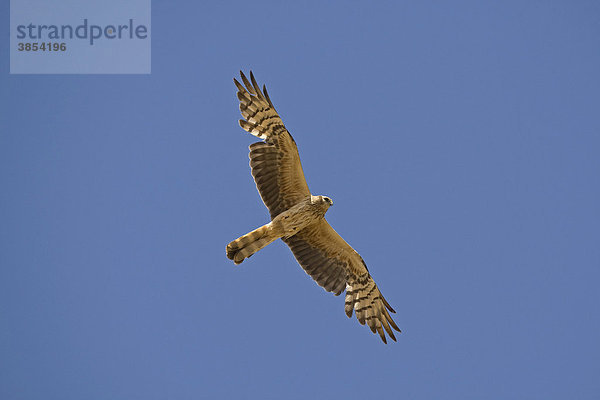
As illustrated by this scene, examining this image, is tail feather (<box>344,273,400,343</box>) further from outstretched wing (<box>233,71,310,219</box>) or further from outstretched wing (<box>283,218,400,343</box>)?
outstretched wing (<box>233,71,310,219</box>)

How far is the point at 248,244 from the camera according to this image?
1094cm

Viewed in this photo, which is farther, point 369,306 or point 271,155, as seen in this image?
point 369,306

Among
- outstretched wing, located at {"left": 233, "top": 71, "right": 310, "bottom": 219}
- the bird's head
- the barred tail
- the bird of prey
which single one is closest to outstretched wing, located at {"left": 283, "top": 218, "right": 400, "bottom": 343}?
the bird of prey

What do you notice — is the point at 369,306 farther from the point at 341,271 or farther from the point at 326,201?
the point at 326,201

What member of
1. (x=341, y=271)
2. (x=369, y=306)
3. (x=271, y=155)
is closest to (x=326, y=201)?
(x=271, y=155)

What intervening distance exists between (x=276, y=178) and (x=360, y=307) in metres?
3.06

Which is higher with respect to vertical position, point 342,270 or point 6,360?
point 6,360

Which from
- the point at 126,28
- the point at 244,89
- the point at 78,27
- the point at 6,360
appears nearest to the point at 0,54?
the point at 6,360

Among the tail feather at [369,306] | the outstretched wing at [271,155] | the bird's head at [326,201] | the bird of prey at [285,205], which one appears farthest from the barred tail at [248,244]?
the tail feather at [369,306]

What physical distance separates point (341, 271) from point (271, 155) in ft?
8.62

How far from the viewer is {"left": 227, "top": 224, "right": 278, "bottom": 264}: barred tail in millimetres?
10820

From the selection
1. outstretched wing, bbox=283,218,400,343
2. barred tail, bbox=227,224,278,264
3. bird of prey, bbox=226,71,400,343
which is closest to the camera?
barred tail, bbox=227,224,278,264

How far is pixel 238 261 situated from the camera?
10.9 metres

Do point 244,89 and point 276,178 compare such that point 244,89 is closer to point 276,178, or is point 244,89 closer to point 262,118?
point 262,118
